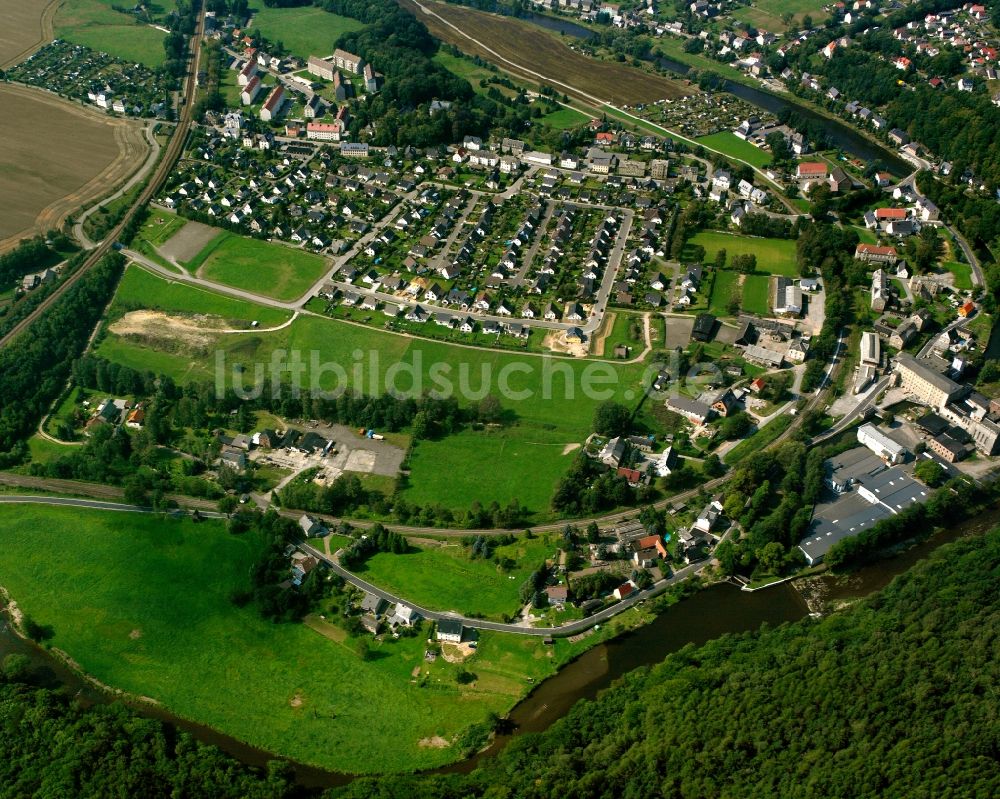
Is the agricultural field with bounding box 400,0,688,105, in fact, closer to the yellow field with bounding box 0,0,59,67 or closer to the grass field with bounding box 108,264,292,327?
the yellow field with bounding box 0,0,59,67

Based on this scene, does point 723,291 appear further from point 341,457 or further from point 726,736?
point 726,736

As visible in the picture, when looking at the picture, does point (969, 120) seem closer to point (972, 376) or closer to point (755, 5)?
point (972, 376)

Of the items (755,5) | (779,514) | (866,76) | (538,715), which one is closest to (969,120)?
(866,76)

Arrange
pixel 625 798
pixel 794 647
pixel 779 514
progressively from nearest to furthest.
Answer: pixel 625 798
pixel 794 647
pixel 779 514

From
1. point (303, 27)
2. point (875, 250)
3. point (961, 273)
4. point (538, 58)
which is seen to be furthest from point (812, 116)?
point (303, 27)

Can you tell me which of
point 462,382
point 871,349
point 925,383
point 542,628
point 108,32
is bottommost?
point 542,628

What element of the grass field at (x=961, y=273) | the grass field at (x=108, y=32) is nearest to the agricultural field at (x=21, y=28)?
the grass field at (x=108, y=32)
